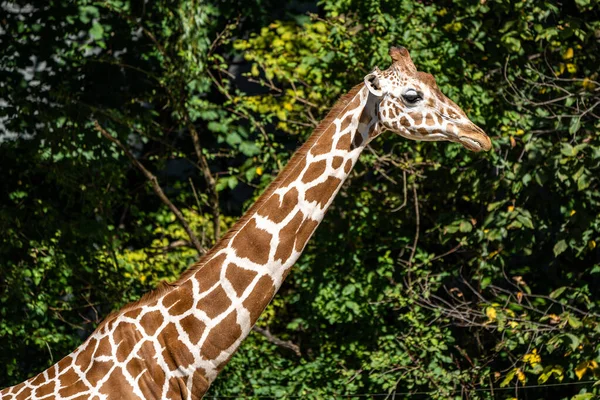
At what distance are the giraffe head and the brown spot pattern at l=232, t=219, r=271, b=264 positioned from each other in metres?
0.72

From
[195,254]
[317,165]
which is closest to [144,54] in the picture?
[195,254]

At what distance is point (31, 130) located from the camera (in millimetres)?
8273

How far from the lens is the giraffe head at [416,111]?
4.41 metres

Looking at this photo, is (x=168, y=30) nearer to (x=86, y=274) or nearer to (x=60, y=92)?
(x=60, y=92)

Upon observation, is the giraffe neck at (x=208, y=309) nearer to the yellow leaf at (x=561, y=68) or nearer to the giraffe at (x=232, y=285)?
the giraffe at (x=232, y=285)

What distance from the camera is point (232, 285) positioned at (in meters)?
4.40

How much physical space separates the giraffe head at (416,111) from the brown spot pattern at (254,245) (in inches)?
28.3

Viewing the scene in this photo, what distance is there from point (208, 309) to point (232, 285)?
0.47 ft

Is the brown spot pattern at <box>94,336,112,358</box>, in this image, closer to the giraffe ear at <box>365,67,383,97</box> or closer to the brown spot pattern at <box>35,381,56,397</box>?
the brown spot pattern at <box>35,381,56,397</box>

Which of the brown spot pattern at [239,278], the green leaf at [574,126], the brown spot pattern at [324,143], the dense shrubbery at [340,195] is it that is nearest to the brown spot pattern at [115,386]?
the brown spot pattern at [239,278]

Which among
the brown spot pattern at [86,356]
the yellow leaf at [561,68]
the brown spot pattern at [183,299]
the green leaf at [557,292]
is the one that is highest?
the brown spot pattern at [183,299]

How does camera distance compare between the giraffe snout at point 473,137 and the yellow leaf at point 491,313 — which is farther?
the yellow leaf at point 491,313

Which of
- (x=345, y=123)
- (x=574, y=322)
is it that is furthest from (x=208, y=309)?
(x=574, y=322)

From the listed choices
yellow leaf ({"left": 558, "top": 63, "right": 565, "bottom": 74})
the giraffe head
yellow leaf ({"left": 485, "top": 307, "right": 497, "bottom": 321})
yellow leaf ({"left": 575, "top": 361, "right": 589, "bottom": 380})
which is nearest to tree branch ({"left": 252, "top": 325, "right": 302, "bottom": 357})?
yellow leaf ({"left": 485, "top": 307, "right": 497, "bottom": 321})
